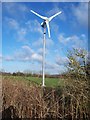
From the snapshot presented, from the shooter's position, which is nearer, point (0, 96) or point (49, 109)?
point (49, 109)

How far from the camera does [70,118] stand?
161 inches

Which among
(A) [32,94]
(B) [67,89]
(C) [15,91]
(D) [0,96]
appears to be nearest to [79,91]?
(B) [67,89]

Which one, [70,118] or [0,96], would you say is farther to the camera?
[0,96]

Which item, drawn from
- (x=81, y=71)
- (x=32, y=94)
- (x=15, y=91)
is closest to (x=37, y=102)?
(x=32, y=94)

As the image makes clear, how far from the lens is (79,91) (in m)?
3.83

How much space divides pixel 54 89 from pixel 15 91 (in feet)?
2.18

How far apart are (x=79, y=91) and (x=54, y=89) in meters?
0.47

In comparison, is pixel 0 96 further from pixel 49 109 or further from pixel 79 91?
pixel 79 91

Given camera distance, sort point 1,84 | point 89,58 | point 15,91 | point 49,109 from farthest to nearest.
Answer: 1. point 1,84
2. point 15,91
3. point 49,109
4. point 89,58

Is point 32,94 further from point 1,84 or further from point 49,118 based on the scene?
point 1,84

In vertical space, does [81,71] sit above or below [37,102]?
above

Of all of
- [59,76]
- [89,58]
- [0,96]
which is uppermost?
[89,58]

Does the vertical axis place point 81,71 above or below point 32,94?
above

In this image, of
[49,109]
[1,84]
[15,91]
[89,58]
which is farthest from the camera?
[1,84]
